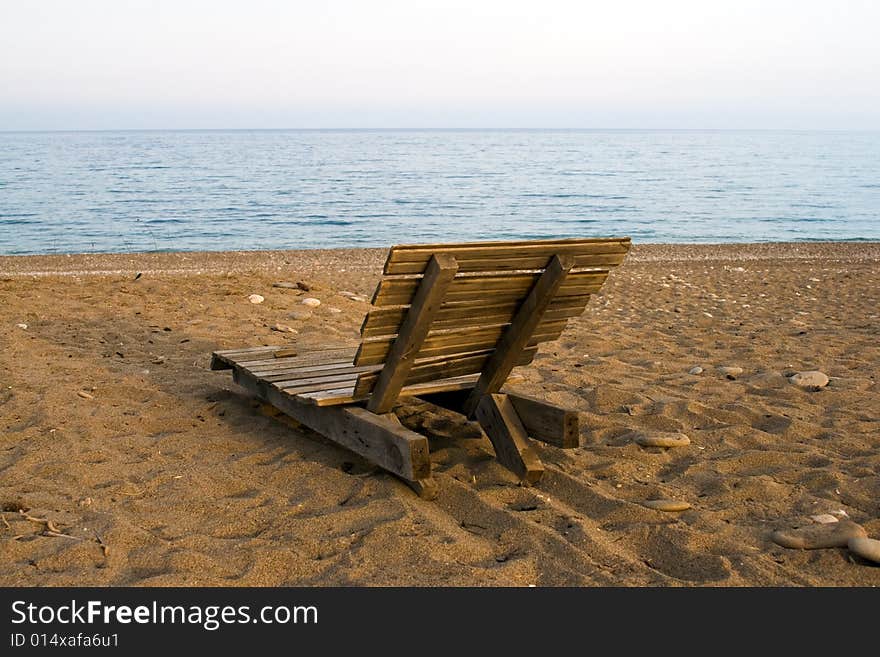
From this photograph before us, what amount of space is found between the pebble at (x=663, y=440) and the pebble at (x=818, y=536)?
1.22 m

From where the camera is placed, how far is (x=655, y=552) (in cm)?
369

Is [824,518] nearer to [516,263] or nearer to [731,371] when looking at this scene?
[516,263]

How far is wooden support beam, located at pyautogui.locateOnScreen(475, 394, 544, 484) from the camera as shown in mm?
4457

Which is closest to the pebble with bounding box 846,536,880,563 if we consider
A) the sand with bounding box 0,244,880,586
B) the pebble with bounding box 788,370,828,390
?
the sand with bounding box 0,244,880,586

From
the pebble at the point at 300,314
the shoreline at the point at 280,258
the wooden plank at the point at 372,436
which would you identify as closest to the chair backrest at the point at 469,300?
the wooden plank at the point at 372,436

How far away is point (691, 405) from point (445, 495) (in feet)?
7.36

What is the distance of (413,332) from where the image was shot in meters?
3.99

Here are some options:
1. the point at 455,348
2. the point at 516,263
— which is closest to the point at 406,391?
the point at 455,348

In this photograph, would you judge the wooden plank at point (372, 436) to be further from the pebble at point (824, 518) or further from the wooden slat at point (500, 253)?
the pebble at point (824, 518)

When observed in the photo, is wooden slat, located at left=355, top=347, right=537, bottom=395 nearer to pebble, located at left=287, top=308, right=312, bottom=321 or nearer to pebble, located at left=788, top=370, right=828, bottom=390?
pebble, located at left=788, top=370, right=828, bottom=390

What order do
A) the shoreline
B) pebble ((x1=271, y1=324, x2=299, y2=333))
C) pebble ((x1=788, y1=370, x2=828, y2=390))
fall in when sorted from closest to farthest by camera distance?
pebble ((x1=788, y1=370, x2=828, y2=390))
pebble ((x1=271, y1=324, x2=299, y2=333))
the shoreline

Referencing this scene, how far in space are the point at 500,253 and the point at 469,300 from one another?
31cm

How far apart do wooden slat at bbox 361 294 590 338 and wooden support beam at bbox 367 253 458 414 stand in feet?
0.24
